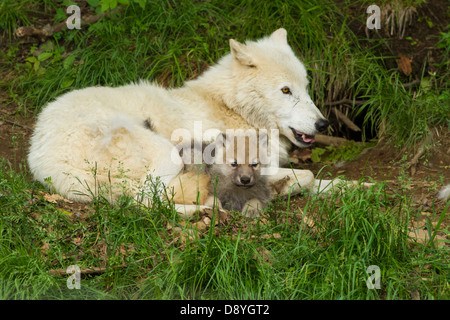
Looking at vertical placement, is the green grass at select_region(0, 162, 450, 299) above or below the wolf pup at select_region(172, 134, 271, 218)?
below

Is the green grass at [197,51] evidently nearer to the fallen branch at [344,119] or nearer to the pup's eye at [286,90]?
the fallen branch at [344,119]

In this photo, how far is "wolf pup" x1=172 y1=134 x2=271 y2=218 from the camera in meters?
4.54

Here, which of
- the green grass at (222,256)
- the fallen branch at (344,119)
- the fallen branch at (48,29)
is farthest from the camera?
the fallen branch at (48,29)

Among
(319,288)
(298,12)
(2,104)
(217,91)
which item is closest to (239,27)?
(298,12)

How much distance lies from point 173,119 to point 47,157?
1.23m

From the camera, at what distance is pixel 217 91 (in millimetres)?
5594

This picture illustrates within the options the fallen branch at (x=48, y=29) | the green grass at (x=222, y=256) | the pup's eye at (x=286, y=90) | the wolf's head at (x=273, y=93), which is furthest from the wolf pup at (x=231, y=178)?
the fallen branch at (x=48, y=29)

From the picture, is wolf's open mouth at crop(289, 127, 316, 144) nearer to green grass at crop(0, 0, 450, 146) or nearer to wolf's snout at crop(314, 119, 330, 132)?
wolf's snout at crop(314, 119, 330, 132)

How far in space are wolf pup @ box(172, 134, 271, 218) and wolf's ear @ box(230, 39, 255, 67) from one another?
2.81 ft

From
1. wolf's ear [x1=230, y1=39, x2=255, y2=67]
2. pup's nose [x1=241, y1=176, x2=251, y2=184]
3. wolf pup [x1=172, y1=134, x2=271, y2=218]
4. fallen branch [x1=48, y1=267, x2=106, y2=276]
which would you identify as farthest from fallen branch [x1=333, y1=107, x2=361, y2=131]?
fallen branch [x1=48, y1=267, x2=106, y2=276]

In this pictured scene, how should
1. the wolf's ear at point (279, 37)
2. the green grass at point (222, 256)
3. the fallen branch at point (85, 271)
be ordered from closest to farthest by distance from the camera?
the green grass at point (222, 256)
the fallen branch at point (85, 271)
the wolf's ear at point (279, 37)

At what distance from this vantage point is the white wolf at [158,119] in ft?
14.9

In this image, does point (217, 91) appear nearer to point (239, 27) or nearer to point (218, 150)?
point (218, 150)

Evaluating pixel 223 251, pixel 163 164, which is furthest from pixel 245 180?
pixel 223 251
